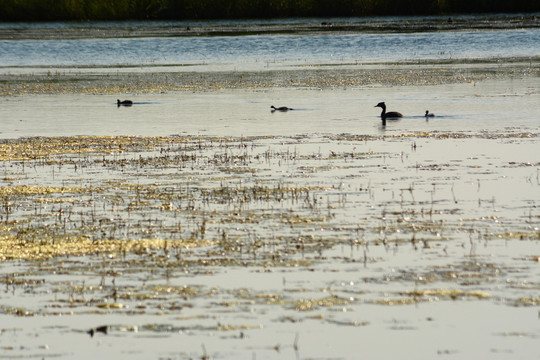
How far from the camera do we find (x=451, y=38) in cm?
5162

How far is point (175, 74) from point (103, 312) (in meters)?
30.2

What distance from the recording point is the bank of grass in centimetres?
6662

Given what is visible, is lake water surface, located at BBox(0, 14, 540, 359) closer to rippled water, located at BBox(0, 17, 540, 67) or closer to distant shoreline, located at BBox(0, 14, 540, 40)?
rippled water, located at BBox(0, 17, 540, 67)

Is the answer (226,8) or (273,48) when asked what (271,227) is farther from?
(226,8)

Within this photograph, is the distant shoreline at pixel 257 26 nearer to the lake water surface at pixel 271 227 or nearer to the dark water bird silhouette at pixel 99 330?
the lake water surface at pixel 271 227

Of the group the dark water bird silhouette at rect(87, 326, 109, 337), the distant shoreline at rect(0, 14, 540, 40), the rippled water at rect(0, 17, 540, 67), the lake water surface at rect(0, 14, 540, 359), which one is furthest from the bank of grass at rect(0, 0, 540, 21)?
the dark water bird silhouette at rect(87, 326, 109, 337)

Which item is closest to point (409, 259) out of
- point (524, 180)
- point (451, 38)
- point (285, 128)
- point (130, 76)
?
point (524, 180)

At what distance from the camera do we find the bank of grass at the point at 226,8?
66.6 meters

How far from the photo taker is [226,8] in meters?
67.3

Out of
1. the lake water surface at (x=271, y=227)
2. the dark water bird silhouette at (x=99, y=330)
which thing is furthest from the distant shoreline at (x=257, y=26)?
the dark water bird silhouette at (x=99, y=330)

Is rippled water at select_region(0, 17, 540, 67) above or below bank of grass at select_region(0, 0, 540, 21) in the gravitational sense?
below

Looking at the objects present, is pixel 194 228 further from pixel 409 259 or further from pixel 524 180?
→ pixel 524 180

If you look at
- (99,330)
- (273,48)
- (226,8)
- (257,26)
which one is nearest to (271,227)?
(99,330)

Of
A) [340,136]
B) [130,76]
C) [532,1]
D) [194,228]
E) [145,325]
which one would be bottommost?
[145,325]
